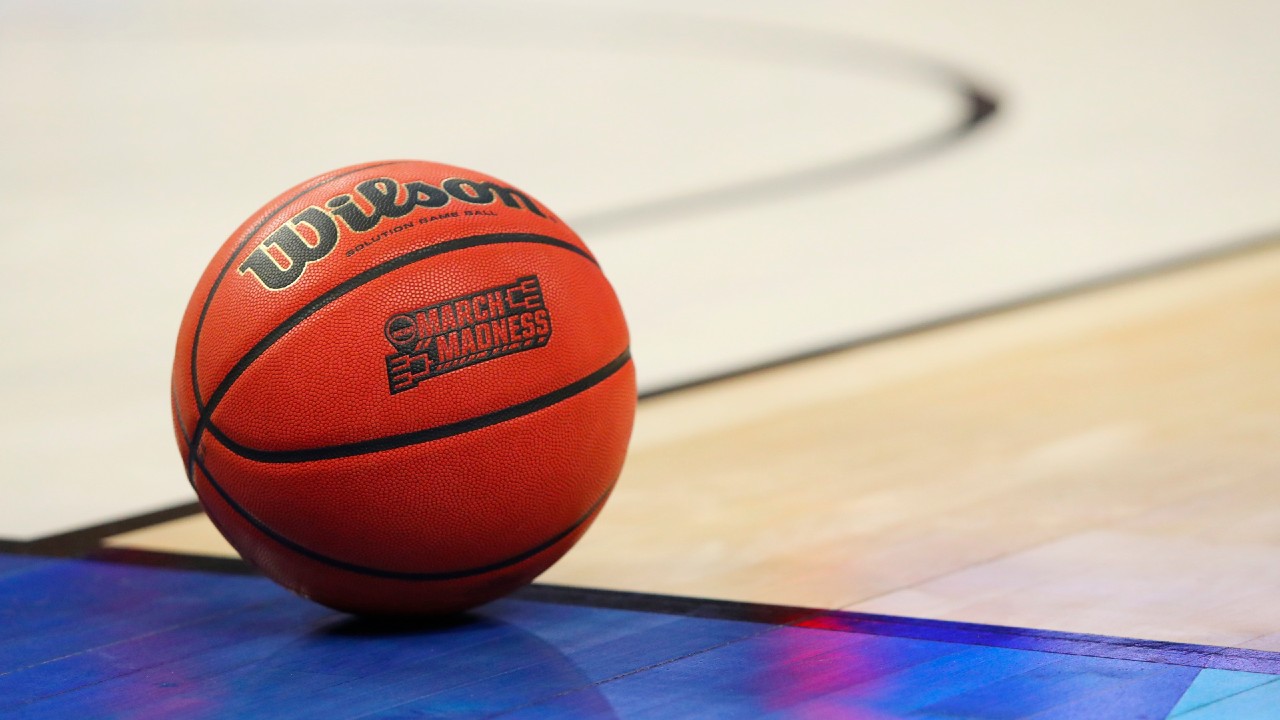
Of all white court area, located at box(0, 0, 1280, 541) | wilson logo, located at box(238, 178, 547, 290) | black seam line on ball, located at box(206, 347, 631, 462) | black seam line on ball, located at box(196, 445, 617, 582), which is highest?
white court area, located at box(0, 0, 1280, 541)

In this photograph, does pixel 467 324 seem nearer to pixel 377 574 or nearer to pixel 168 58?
pixel 377 574

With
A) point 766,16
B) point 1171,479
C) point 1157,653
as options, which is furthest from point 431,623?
point 766,16

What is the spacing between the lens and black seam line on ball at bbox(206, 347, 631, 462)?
224 cm

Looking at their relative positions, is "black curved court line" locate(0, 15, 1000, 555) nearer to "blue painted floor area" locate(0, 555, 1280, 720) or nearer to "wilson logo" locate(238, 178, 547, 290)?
"wilson logo" locate(238, 178, 547, 290)

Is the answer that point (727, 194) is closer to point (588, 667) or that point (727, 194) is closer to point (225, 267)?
point (225, 267)

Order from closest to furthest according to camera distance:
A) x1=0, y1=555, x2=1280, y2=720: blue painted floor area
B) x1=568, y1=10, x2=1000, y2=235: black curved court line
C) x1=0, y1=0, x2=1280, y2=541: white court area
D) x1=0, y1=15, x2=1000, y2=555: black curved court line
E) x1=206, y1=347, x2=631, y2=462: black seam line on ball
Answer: x1=0, y1=555, x2=1280, y2=720: blue painted floor area → x1=206, y1=347, x2=631, y2=462: black seam line on ball → x1=0, y1=15, x2=1000, y2=555: black curved court line → x1=0, y1=0, x2=1280, y2=541: white court area → x1=568, y1=10, x2=1000, y2=235: black curved court line

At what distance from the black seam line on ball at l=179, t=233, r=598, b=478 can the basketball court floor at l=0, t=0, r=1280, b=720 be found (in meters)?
0.37

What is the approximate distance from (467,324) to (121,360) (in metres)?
2.85

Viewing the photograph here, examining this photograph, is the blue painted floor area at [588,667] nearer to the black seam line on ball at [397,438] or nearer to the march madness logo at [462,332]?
the black seam line on ball at [397,438]

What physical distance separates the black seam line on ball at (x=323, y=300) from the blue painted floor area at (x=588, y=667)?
1.10ft

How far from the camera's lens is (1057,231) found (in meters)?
6.23

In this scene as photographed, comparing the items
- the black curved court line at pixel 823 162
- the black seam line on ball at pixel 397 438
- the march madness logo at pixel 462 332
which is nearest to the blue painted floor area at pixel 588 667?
the black seam line on ball at pixel 397 438

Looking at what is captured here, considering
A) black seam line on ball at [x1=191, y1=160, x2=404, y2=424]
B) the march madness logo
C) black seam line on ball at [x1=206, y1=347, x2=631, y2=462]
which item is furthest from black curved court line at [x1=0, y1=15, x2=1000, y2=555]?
the march madness logo

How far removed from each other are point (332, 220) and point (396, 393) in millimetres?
277
